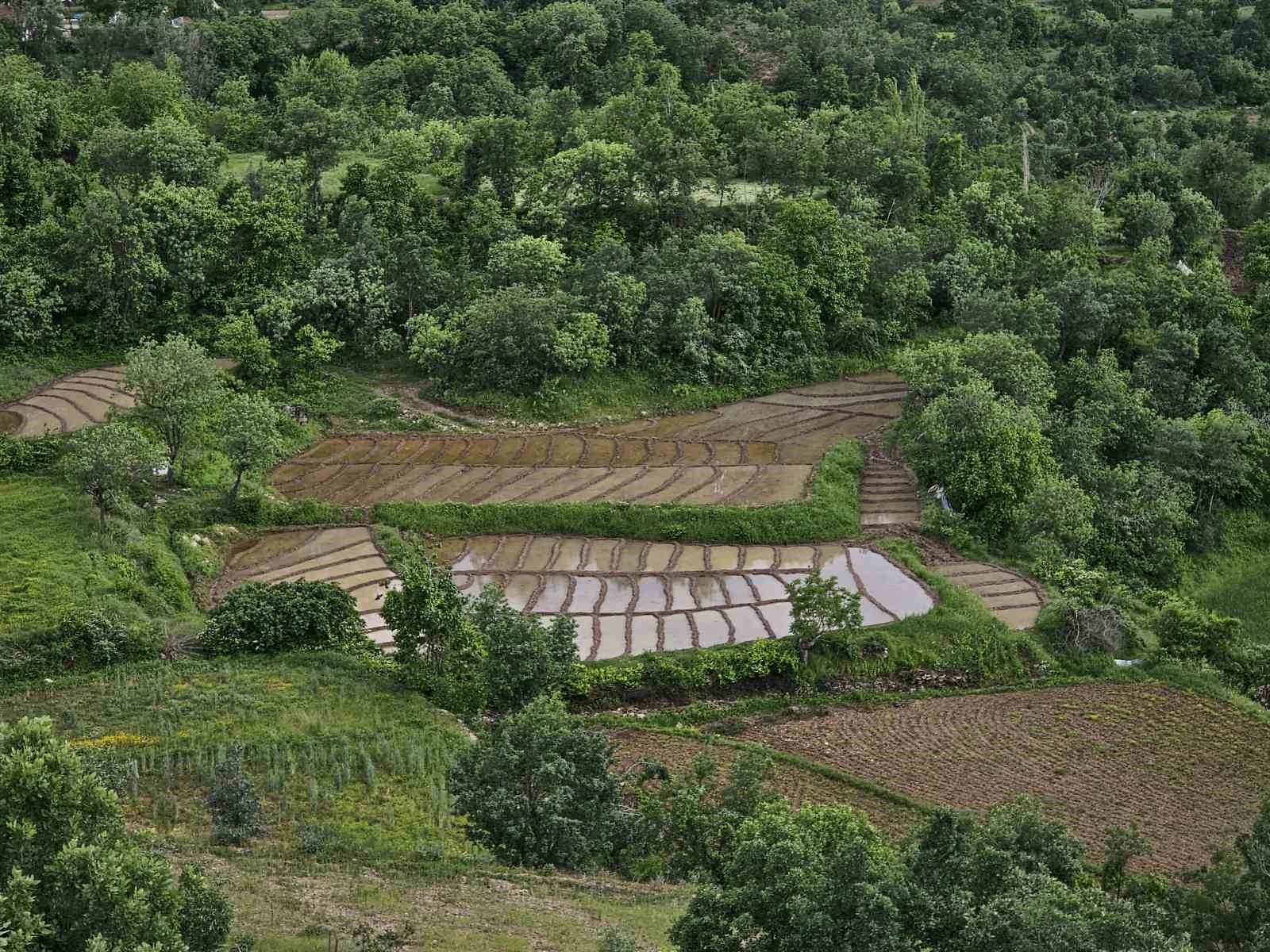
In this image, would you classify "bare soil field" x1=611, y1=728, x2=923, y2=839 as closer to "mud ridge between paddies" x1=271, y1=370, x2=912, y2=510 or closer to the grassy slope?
the grassy slope

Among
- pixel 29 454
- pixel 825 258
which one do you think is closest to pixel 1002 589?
pixel 825 258

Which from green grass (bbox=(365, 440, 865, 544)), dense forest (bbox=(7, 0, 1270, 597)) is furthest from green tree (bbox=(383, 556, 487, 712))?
dense forest (bbox=(7, 0, 1270, 597))

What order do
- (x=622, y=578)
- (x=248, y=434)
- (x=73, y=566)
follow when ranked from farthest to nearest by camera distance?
(x=622, y=578) < (x=248, y=434) < (x=73, y=566)

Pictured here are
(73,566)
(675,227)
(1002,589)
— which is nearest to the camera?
(73,566)

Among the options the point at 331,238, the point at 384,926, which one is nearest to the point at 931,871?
the point at 384,926

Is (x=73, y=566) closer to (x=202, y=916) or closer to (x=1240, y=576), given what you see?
(x=202, y=916)

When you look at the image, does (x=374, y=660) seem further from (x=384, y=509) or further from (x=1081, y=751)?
(x=1081, y=751)
